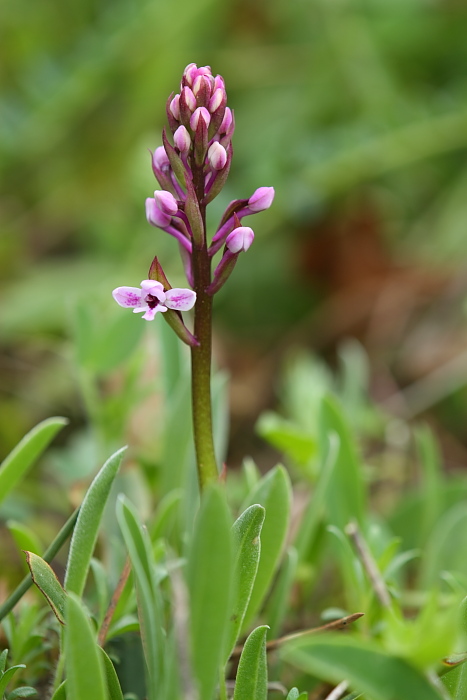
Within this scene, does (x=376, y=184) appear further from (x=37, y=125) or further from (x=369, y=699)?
(x=369, y=699)

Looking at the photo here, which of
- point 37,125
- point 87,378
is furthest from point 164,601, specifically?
point 37,125

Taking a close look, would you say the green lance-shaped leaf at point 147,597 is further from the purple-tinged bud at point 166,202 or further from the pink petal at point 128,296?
the purple-tinged bud at point 166,202

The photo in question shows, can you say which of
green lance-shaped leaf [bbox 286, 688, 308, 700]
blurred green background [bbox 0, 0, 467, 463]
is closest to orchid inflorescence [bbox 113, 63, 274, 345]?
green lance-shaped leaf [bbox 286, 688, 308, 700]

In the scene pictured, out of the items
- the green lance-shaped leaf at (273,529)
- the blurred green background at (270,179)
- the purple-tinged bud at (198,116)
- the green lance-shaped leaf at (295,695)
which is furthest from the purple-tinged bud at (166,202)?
the blurred green background at (270,179)

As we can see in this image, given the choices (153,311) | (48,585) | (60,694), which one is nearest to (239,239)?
(153,311)

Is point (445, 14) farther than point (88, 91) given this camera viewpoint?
Yes

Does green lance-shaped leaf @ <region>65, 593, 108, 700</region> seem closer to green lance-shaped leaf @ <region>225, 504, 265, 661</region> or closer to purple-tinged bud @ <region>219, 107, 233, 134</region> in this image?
green lance-shaped leaf @ <region>225, 504, 265, 661</region>

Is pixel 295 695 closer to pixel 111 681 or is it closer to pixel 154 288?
pixel 111 681
